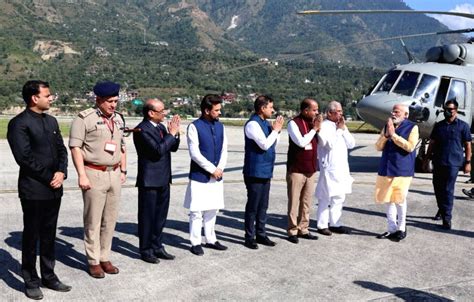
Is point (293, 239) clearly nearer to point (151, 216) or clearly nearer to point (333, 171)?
point (333, 171)

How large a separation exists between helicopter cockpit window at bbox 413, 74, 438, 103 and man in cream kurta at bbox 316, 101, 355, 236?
236 inches

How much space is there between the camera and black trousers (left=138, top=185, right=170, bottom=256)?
19.2 feet

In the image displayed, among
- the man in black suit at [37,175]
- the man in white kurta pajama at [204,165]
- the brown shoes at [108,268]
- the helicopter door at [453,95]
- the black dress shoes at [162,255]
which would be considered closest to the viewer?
the man in black suit at [37,175]

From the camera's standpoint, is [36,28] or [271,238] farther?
[36,28]

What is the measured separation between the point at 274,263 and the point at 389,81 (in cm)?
843

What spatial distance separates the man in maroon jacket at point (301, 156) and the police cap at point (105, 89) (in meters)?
2.48

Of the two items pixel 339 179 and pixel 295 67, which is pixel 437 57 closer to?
pixel 339 179

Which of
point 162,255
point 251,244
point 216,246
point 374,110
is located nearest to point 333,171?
point 251,244

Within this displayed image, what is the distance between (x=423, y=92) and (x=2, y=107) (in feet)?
244

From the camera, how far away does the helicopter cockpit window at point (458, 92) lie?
1287 cm

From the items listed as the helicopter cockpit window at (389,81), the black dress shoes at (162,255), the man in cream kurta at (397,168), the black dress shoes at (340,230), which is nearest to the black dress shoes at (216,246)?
the black dress shoes at (162,255)

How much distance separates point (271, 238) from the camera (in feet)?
23.1

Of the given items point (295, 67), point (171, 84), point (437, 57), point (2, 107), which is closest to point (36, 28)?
point (171, 84)

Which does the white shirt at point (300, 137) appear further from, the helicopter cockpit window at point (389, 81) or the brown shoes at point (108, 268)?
the helicopter cockpit window at point (389, 81)
